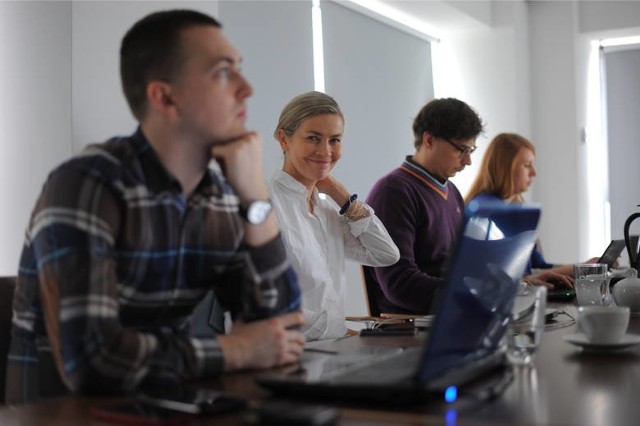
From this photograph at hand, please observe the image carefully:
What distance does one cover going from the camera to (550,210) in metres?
7.01

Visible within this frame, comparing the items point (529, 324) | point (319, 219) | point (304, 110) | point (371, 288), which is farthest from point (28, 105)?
point (529, 324)

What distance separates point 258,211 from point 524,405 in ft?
2.37

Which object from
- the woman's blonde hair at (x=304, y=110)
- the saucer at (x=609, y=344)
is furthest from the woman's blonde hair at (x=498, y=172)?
the saucer at (x=609, y=344)

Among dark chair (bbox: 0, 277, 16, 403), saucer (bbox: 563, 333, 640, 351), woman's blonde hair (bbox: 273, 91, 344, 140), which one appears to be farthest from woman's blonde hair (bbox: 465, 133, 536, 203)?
dark chair (bbox: 0, 277, 16, 403)

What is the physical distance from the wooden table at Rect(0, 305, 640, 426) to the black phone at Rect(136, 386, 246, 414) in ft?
0.05

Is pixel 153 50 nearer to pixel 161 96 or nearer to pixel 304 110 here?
pixel 161 96

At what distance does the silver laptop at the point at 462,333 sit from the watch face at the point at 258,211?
0.36 m

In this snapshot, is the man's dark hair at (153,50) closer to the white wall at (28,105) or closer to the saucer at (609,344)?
the saucer at (609,344)

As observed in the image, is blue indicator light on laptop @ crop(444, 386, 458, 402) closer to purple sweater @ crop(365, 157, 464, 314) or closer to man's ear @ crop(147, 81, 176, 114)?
man's ear @ crop(147, 81, 176, 114)

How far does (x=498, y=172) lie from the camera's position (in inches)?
172

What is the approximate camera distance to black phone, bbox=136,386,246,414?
43.9 inches

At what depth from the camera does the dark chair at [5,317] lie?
5.40 ft

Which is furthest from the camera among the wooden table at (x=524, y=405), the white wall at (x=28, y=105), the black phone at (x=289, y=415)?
the white wall at (x=28, y=105)

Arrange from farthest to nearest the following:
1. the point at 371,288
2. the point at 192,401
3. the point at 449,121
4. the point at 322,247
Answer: the point at 449,121 → the point at 371,288 → the point at 322,247 → the point at 192,401
